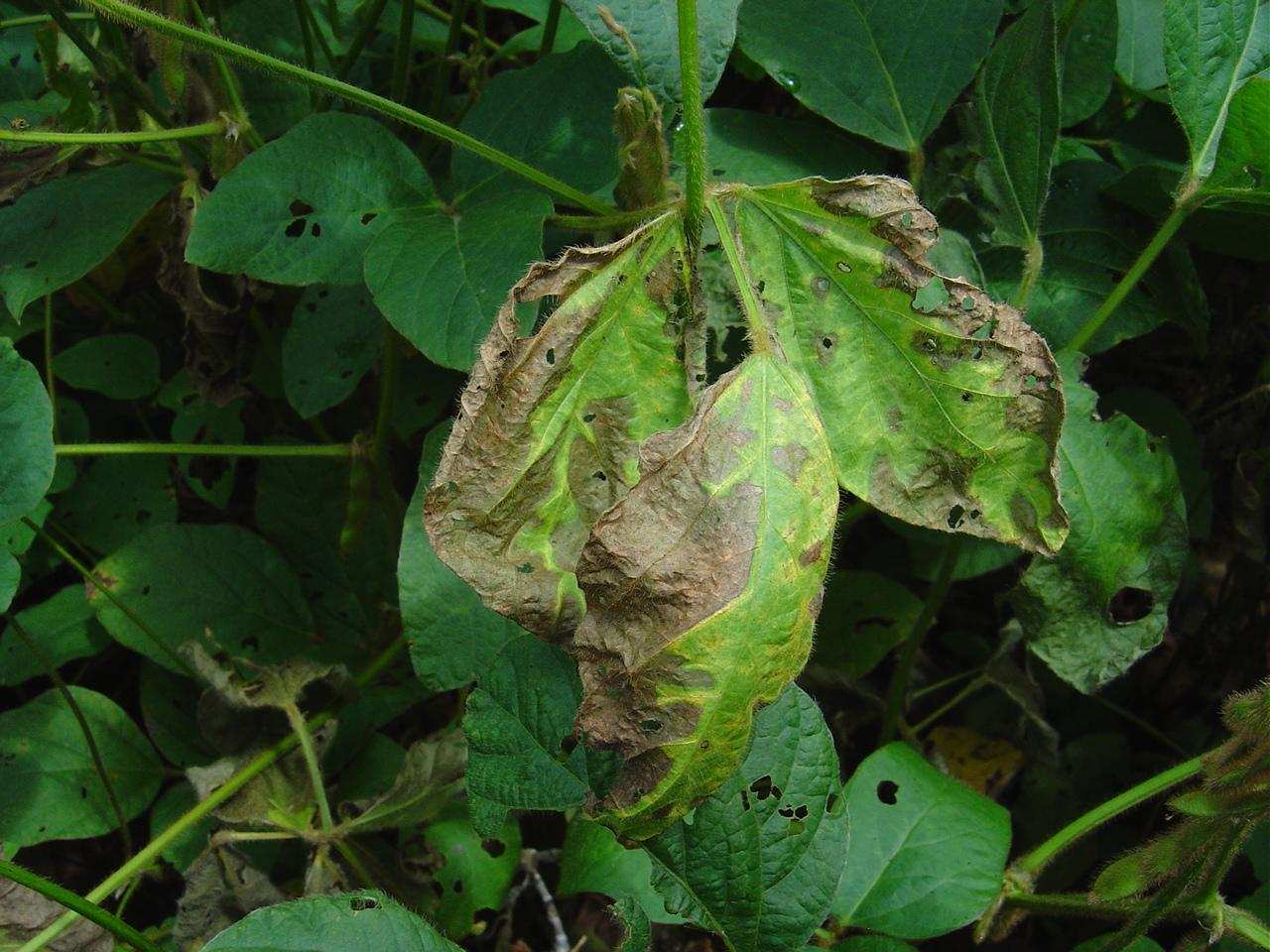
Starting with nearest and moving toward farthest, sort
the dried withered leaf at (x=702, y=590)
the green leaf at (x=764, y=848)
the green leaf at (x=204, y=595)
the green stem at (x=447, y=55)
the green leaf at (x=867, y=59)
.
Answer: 1. the dried withered leaf at (x=702, y=590)
2. the green leaf at (x=764, y=848)
3. the green leaf at (x=867, y=59)
4. the green stem at (x=447, y=55)
5. the green leaf at (x=204, y=595)

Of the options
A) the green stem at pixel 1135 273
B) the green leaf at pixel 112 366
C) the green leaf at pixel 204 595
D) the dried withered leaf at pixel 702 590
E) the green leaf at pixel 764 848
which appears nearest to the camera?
the dried withered leaf at pixel 702 590

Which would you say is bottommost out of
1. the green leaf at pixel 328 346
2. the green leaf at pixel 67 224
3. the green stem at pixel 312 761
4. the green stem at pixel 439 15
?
the green stem at pixel 312 761

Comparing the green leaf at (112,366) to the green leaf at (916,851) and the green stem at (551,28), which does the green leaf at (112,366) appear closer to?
the green stem at (551,28)

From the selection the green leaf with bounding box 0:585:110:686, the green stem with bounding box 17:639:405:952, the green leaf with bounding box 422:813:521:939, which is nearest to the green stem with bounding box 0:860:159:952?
the green stem with bounding box 17:639:405:952

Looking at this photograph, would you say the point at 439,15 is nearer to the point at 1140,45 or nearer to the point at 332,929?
the point at 1140,45

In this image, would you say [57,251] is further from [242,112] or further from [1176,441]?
[1176,441]

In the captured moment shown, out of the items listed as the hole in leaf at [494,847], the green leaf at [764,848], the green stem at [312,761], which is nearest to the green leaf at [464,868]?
the hole in leaf at [494,847]

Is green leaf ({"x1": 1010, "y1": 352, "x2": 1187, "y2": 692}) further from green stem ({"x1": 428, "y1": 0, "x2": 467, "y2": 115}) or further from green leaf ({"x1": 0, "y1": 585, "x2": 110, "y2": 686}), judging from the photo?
green leaf ({"x1": 0, "y1": 585, "x2": 110, "y2": 686})

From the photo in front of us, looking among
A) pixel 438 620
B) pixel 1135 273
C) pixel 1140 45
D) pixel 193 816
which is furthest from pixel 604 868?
pixel 1140 45
